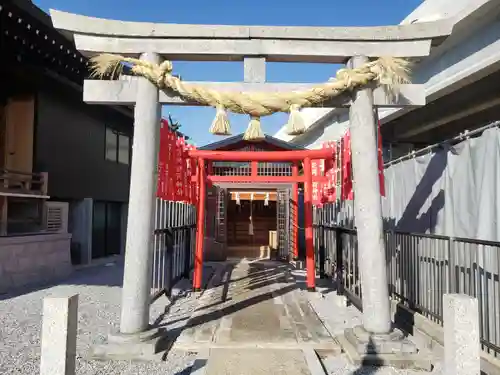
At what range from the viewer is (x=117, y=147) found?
1603cm

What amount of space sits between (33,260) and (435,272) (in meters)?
9.02

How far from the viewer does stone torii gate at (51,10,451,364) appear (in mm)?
4848

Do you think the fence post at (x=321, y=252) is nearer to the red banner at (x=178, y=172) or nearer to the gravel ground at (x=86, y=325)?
the gravel ground at (x=86, y=325)

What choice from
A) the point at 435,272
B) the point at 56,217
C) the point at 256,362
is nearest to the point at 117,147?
the point at 56,217

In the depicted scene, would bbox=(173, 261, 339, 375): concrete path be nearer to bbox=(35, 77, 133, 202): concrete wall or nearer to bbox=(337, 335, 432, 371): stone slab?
bbox=(337, 335, 432, 371): stone slab

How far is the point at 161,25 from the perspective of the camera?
501 cm

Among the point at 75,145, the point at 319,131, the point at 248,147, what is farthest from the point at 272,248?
the point at 75,145

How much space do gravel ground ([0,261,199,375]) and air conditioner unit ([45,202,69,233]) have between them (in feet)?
4.95

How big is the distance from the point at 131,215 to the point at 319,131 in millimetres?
16651

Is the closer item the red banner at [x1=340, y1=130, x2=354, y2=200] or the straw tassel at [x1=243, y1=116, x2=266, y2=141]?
the straw tassel at [x1=243, y1=116, x2=266, y2=141]

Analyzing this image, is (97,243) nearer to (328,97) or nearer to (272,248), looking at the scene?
(272,248)

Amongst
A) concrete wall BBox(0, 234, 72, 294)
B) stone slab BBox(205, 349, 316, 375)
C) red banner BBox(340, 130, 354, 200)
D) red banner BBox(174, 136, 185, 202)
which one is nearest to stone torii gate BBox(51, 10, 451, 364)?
stone slab BBox(205, 349, 316, 375)

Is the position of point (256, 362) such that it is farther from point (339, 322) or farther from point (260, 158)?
point (260, 158)

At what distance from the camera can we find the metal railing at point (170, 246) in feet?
25.2
